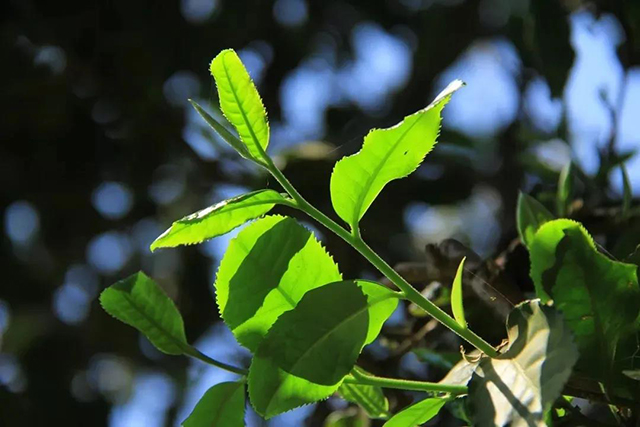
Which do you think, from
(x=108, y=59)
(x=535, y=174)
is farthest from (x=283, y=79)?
(x=535, y=174)

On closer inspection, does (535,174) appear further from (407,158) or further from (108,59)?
(108,59)

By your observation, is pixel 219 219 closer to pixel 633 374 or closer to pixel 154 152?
pixel 633 374

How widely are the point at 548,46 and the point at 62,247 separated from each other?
3.58ft

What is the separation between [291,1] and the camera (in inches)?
57.2

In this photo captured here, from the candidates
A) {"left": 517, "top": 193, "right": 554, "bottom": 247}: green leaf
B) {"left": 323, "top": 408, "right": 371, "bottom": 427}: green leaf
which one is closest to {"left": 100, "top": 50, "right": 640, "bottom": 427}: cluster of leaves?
{"left": 517, "top": 193, "right": 554, "bottom": 247}: green leaf

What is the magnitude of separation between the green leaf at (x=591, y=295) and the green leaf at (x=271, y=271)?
0.09m

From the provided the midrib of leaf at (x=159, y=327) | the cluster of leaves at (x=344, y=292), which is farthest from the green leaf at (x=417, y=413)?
the midrib of leaf at (x=159, y=327)

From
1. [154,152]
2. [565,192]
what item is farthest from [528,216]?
[154,152]

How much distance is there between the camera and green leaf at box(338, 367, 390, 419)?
0.39 meters

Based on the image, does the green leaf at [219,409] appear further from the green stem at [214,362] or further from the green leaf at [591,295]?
the green leaf at [591,295]

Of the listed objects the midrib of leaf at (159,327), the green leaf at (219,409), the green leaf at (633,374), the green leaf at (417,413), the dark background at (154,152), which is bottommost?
the dark background at (154,152)

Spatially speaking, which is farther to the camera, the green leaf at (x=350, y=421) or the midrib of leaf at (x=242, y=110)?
the green leaf at (x=350, y=421)

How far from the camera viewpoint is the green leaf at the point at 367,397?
39cm

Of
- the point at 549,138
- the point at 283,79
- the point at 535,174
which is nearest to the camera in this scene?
the point at 535,174
